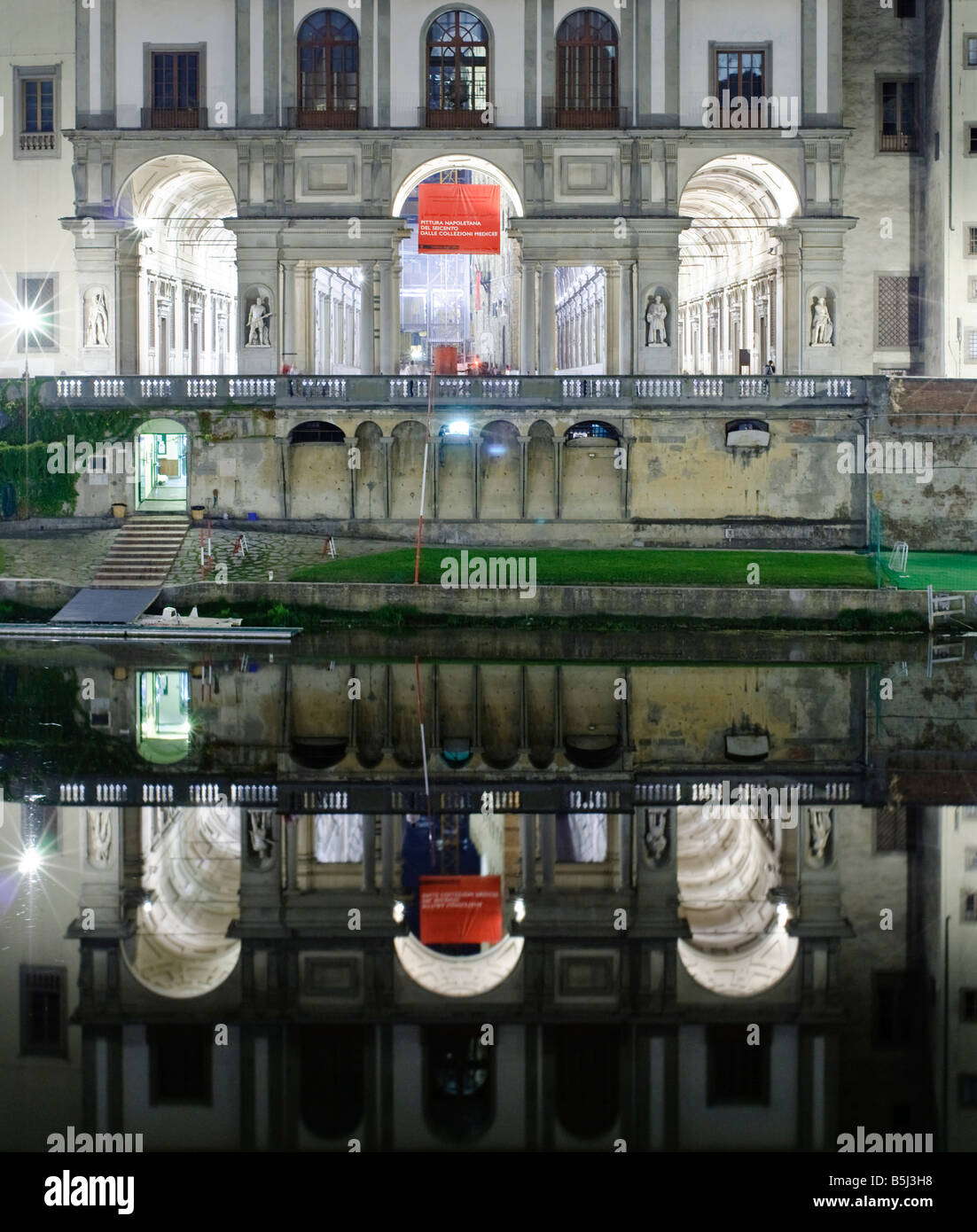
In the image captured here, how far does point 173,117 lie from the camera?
5225 cm

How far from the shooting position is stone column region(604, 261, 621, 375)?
52219mm

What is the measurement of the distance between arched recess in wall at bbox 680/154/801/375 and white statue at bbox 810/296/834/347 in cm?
86

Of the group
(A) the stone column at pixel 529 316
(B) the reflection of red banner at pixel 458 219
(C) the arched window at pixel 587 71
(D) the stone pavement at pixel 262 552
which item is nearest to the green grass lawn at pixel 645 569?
(D) the stone pavement at pixel 262 552

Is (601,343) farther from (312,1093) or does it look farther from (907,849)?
(312,1093)

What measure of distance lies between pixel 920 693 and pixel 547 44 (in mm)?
28604

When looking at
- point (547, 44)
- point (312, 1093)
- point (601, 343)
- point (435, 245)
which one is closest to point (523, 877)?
point (312, 1093)

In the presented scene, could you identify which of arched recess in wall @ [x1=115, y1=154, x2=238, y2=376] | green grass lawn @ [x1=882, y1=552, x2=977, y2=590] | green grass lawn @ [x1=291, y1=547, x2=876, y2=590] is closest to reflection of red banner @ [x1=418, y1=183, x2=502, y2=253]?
arched recess in wall @ [x1=115, y1=154, x2=238, y2=376]

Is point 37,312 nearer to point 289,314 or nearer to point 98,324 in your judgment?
point 98,324

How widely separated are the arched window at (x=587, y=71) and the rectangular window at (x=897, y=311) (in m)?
11.8

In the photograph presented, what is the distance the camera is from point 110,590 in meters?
42.3

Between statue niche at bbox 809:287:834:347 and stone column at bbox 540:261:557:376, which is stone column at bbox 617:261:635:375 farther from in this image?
statue niche at bbox 809:287:834:347

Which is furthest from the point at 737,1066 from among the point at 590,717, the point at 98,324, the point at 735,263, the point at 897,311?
the point at 735,263

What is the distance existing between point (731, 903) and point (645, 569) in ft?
87.3
